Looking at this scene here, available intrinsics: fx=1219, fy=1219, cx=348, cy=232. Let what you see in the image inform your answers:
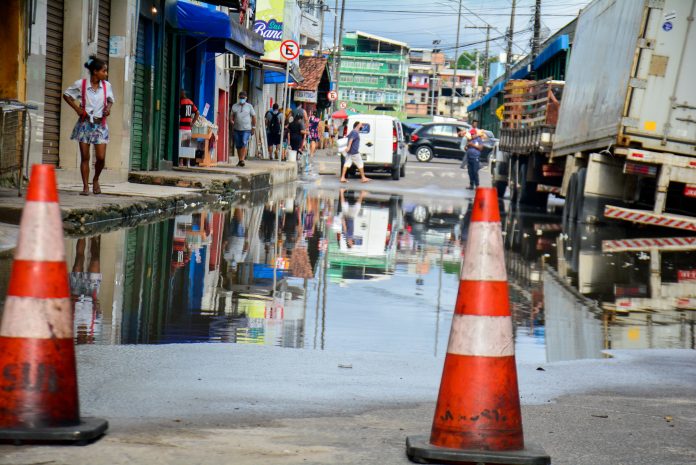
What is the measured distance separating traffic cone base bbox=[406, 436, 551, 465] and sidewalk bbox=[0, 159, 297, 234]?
324 inches

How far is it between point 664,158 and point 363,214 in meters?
5.02

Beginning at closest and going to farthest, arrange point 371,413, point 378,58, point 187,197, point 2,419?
point 2,419
point 371,413
point 187,197
point 378,58

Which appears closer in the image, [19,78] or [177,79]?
[19,78]

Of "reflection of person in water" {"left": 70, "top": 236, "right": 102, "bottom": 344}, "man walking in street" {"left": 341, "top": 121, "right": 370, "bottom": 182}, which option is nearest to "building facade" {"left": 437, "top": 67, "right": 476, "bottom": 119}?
"man walking in street" {"left": 341, "top": 121, "right": 370, "bottom": 182}

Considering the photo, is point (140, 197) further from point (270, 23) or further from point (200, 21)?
point (270, 23)

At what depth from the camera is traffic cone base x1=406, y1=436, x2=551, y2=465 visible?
405 cm

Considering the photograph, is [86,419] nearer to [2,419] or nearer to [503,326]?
[2,419]

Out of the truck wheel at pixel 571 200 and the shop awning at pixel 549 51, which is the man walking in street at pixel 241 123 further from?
the truck wheel at pixel 571 200

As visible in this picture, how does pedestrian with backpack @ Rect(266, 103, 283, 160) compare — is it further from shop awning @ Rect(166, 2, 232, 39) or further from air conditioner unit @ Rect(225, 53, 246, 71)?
shop awning @ Rect(166, 2, 232, 39)

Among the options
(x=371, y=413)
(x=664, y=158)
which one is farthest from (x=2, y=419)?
(x=664, y=158)

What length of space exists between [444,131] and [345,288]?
45767 mm

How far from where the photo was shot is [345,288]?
32.0ft

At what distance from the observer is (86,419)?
4.25 metres

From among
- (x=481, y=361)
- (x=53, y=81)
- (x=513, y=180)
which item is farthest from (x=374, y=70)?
(x=481, y=361)
